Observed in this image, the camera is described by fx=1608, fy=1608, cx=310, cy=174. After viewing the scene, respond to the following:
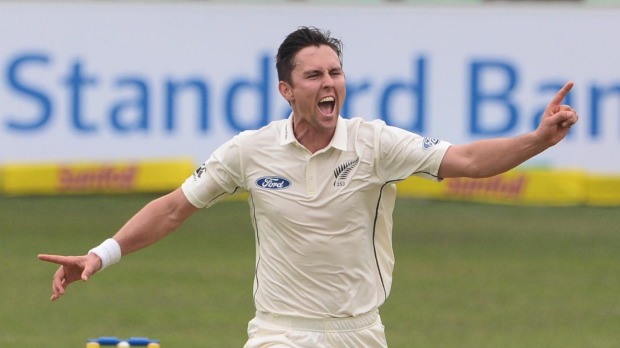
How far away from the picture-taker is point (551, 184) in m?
18.5

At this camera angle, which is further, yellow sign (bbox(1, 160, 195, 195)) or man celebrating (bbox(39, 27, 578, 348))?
yellow sign (bbox(1, 160, 195, 195))

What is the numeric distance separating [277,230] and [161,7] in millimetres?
11686

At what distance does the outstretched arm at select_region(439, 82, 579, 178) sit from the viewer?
6.43 meters

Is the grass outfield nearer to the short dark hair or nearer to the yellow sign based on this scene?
the yellow sign

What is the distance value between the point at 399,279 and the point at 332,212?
773 cm

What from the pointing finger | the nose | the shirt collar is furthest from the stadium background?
the pointing finger

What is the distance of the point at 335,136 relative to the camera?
700 cm

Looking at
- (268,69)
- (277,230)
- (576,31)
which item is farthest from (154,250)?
(277,230)

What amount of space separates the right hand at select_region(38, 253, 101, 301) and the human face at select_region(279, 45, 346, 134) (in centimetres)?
116

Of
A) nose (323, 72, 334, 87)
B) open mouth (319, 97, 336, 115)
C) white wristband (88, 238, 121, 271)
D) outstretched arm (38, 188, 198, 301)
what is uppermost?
nose (323, 72, 334, 87)

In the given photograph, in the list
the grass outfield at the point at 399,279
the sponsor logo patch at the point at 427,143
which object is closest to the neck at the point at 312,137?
the sponsor logo patch at the point at 427,143

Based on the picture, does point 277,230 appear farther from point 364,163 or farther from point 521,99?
point 521,99

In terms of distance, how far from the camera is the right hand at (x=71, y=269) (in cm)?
708

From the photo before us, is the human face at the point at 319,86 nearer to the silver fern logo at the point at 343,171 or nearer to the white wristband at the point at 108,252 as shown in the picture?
the silver fern logo at the point at 343,171
